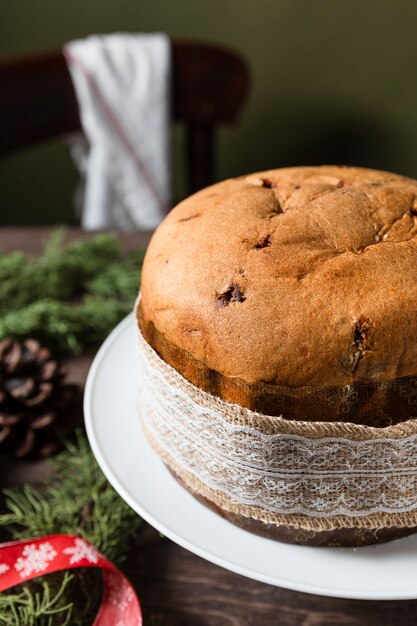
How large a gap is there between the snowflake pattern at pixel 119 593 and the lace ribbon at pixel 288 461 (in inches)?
3.6

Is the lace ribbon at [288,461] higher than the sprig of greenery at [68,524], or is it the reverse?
the lace ribbon at [288,461]

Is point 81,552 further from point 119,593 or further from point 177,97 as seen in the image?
point 177,97

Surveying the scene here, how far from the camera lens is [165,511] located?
50cm

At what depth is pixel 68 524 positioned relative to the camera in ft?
1.91

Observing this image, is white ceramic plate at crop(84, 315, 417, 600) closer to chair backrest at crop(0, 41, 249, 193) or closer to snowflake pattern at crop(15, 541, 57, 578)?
snowflake pattern at crop(15, 541, 57, 578)

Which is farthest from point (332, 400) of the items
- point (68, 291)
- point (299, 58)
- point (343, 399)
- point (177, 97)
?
point (299, 58)

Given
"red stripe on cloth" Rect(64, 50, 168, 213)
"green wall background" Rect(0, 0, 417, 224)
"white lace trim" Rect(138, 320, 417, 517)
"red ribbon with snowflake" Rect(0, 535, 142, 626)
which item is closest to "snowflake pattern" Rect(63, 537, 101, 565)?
"red ribbon with snowflake" Rect(0, 535, 142, 626)

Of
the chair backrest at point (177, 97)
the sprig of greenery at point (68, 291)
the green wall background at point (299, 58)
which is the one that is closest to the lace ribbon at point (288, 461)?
the sprig of greenery at point (68, 291)

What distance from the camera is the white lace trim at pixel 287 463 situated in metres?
0.45

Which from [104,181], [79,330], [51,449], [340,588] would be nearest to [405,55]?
[104,181]

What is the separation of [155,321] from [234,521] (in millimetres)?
159

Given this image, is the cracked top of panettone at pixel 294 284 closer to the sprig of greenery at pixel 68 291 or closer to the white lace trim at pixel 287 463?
the white lace trim at pixel 287 463

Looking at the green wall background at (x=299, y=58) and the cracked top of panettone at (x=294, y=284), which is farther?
the green wall background at (x=299, y=58)

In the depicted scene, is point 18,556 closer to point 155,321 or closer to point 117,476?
point 117,476
